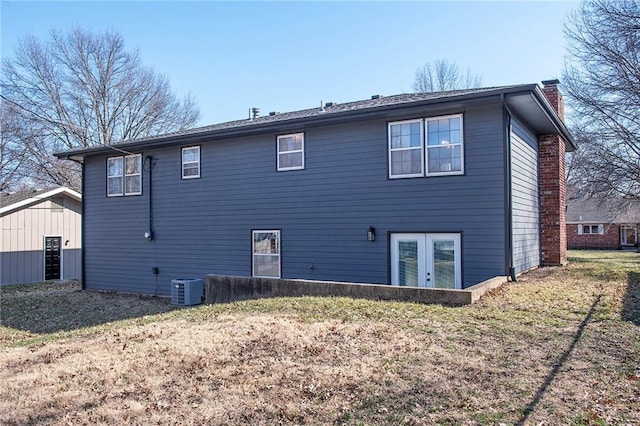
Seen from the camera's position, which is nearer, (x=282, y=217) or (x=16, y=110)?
(x=282, y=217)

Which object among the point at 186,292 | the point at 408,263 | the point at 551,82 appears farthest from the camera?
the point at 551,82

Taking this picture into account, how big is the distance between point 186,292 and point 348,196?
5.00 m

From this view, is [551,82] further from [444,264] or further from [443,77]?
[443,77]

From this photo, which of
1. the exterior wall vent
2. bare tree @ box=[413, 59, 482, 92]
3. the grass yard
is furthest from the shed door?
bare tree @ box=[413, 59, 482, 92]

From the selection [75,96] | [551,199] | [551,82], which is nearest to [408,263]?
[551,199]

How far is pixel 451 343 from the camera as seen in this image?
5602 mm

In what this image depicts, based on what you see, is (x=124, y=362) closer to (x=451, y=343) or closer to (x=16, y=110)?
(x=451, y=343)

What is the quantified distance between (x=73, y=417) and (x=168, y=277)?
416 inches

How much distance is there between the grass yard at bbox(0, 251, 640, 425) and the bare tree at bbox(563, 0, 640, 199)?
44.4 ft

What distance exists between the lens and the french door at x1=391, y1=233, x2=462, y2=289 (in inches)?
408

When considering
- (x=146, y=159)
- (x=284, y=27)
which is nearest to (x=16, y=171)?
(x=146, y=159)

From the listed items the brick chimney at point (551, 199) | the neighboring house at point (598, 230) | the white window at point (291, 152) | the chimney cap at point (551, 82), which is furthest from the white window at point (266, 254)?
the neighboring house at point (598, 230)

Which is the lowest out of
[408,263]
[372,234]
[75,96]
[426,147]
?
[408,263]

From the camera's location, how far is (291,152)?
12578 mm
